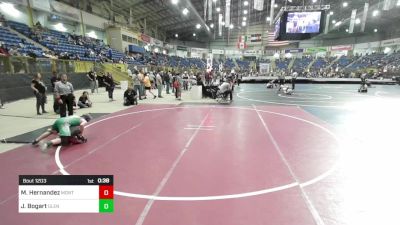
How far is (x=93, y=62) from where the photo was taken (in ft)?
79.1

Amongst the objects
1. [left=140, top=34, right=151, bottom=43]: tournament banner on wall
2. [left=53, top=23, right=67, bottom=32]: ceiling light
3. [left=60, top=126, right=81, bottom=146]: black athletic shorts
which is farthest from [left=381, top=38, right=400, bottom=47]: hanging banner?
[left=60, top=126, right=81, bottom=146]: black athletic shorts

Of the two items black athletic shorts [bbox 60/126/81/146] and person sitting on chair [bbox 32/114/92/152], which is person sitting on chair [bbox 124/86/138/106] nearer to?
person sitting on chair [bbox 32/114/92/152]

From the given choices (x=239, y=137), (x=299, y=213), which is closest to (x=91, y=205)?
(x=299, y=213)

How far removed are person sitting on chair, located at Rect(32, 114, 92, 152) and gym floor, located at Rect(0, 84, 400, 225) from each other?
271 millimetres

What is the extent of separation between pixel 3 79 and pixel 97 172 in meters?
13.0

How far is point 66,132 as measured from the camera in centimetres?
656

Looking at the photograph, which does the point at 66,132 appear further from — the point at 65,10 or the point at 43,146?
the point at 65,10

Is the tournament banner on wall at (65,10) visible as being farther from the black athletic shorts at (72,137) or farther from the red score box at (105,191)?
the red score box at (105,191)

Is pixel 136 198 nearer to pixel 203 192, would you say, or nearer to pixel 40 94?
pixel 203 192

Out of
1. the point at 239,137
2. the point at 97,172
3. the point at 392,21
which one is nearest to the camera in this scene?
the point at 97,172

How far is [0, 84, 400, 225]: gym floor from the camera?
11.8 feet
